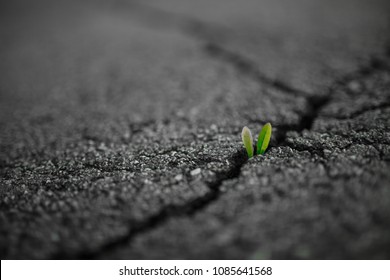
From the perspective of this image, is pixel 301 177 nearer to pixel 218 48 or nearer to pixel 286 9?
pixel 218 48

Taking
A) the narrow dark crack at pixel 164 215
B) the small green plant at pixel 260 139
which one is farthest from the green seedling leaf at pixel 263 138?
the narrow dark crack at pixel 164 215

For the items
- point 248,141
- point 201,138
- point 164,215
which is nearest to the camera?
point 164,215

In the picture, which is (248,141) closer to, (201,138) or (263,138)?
(263,138)

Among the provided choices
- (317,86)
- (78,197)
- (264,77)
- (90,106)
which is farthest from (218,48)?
(78,197)

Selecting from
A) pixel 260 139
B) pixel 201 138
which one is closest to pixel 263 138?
pixel 260 139

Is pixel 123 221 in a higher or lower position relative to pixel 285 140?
lower

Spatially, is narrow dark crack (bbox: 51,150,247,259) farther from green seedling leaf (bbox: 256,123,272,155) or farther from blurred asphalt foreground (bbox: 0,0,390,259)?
green seedling leaf (bbox: 256,123,272,155)

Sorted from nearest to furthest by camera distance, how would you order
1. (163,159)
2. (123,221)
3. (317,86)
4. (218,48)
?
(123,221) < (163,159) < (317,86) < (218,48)

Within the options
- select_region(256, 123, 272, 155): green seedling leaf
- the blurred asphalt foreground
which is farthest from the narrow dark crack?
select_region(256, 123, 272, 155): green seedling leaf
